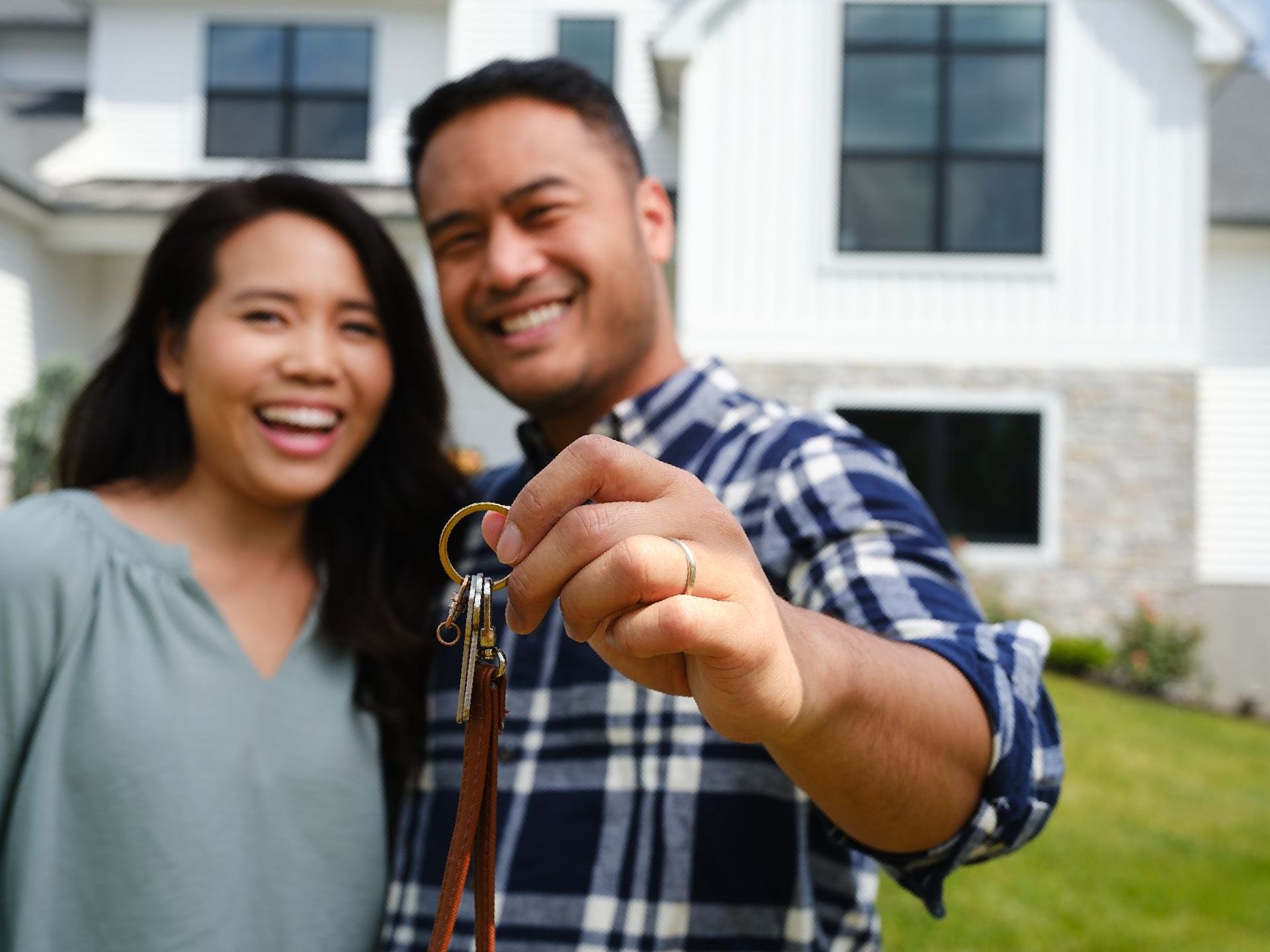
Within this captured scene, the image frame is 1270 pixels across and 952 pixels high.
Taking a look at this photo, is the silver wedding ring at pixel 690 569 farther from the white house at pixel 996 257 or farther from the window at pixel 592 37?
the window at pixel 592 37

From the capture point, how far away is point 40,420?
11.4 m

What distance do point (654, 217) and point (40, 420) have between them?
10690mm

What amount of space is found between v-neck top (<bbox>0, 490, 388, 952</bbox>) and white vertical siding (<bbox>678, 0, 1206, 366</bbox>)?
370 inches

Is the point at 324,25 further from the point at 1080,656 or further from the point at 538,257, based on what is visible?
the point at 538,257

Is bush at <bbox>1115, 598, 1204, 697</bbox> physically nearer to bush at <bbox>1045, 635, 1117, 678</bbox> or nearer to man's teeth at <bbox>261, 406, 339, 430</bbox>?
bush at <bbox>1045, 635, 1117, 678</bbox>

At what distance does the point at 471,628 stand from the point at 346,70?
46.1ft

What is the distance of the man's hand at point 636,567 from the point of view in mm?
1099

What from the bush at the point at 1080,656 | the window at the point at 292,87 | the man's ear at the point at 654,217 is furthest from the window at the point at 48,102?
the man's ear at the point at 654,217

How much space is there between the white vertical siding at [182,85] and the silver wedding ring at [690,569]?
13.4m

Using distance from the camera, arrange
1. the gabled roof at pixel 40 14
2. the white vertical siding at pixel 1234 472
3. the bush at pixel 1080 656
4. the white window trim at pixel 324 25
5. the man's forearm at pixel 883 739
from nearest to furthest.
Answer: the man's forearm at pixel 883 739, the bush at pixel 1080 656, the white vertical siding at pixel 1234 472, the white window trim at pixel 324 25, the gabled roof at pixel 40 14

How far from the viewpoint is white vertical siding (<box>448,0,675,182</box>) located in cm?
1322

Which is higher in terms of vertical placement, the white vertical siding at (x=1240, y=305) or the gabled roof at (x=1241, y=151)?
the gabled roof at (x=1241, y=151)

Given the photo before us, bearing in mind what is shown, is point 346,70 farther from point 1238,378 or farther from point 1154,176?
point 1238,378

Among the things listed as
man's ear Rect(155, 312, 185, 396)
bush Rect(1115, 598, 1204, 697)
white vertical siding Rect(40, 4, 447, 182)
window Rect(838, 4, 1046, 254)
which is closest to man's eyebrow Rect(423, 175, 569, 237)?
man's ear Rect(155, 312, 185, 396)
